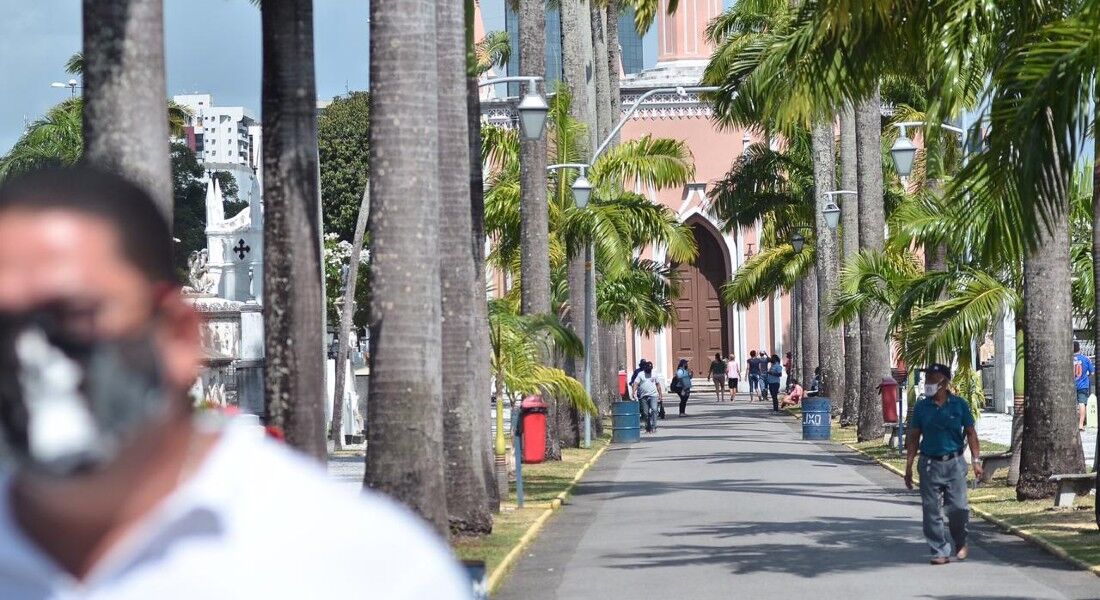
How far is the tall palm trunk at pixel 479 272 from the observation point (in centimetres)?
1936

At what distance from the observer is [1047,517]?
1875 centimetres

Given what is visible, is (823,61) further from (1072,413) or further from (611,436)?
(611,436)

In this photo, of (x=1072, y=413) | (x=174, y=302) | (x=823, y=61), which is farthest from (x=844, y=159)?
(x=174, y=302)

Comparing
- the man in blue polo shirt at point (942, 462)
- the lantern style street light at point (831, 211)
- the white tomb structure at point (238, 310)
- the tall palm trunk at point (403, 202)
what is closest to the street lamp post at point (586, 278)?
the white tomb structure at point (238, 310)

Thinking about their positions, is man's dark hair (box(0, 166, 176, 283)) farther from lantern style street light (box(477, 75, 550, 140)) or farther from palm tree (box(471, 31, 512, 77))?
palm tree (box(471, 31, 512, 77))

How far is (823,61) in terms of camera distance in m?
17.2

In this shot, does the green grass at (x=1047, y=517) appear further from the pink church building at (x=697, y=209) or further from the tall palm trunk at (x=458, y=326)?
the pink church building at (x=697, y=209)

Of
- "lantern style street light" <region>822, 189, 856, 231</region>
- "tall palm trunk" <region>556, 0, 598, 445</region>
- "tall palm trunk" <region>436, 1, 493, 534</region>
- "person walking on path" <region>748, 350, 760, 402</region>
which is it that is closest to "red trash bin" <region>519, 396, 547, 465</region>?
"tall palm trunk" <region>556, 0, 598, 445</region>

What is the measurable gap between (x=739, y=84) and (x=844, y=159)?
1688cm

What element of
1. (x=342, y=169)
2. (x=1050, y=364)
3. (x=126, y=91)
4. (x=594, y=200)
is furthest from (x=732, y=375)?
(x=126, y=91)

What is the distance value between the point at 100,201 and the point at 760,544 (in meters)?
16.1

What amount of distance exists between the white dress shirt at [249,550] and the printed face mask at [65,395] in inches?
3.7

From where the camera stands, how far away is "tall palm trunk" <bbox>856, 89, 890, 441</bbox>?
111 ft

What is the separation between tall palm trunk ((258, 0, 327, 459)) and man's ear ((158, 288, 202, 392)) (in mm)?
10239
